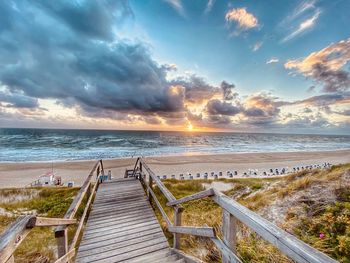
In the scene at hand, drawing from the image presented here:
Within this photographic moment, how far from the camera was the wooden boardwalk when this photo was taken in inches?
128

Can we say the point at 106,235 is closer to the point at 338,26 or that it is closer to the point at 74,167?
the point at 338,26

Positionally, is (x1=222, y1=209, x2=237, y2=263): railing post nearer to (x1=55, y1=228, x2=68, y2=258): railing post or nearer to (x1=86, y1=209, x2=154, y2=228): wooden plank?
(x1=55, y1=228, x2=68, y2=258): railing post

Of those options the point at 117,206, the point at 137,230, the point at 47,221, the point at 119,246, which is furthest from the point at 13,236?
the point at 117,206

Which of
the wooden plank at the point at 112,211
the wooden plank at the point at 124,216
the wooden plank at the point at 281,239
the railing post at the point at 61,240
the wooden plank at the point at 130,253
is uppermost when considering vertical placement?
the wooden plank at the point at 281,239

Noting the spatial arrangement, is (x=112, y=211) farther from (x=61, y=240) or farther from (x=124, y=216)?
(x=61, y=240)

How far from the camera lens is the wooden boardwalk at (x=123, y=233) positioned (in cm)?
325

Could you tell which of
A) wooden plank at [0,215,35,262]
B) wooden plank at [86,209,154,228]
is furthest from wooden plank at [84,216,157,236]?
wooden plank at [0,215,35,262]

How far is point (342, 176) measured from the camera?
15.5 ft

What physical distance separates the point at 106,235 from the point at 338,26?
1379 cm

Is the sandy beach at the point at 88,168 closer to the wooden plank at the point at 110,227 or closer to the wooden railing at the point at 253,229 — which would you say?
the wooden plank at the point at 110,227

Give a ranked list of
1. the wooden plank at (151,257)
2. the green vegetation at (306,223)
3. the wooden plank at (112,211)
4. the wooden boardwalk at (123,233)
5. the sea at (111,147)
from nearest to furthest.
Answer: the green vegetation at (306,223)
the wooden plank at (151,257)
the wooden boardwalk at (123,233)
the wooden plank at (112,211)
the sea at (111,147)

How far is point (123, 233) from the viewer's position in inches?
156

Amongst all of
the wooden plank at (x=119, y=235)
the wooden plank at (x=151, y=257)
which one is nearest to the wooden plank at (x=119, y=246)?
the wooden plank at (x=119, y=235)

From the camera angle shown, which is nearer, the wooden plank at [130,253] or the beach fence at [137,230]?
the beach fence at [137,230]
